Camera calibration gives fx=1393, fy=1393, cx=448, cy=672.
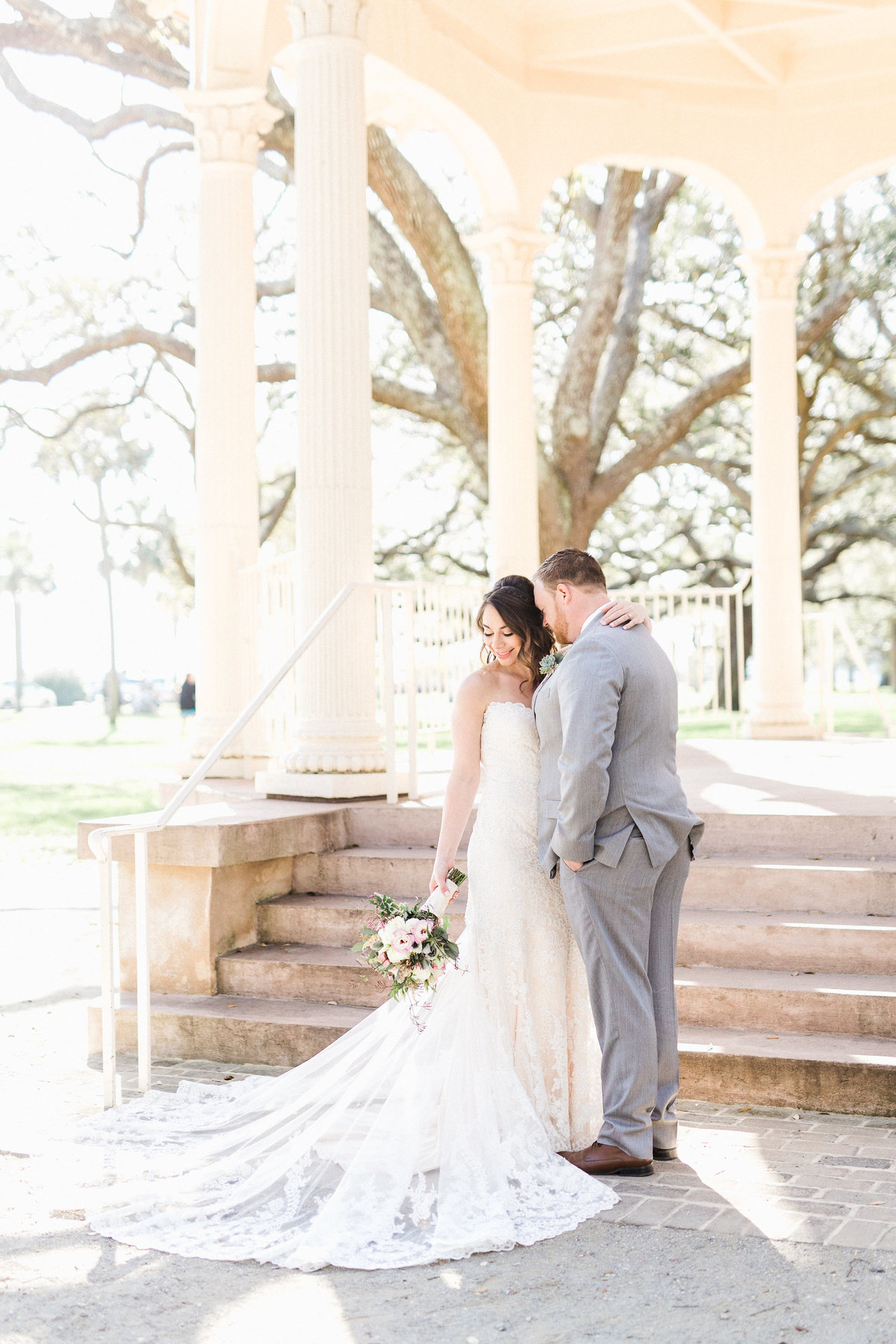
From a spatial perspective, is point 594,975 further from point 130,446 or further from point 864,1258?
point 130,446

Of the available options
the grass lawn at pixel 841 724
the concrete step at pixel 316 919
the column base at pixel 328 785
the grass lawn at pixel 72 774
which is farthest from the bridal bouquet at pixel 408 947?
the grass lawn at pixel 841 724

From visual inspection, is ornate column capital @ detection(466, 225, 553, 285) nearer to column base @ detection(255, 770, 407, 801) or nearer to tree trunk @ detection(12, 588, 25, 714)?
column base @ detection(255, 770, 407, 801)

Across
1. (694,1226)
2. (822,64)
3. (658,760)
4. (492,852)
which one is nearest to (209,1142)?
(492,852)

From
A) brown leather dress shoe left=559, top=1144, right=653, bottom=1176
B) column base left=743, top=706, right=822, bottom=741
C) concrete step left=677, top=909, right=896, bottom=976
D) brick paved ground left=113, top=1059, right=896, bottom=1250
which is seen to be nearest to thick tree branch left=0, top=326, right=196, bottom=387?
column base left=743, top=706, right=822, bottom=741

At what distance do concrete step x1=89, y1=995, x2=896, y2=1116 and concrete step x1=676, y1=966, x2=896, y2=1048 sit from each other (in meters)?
0.05

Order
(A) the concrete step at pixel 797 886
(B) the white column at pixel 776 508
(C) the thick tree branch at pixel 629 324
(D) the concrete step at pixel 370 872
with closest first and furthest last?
(A) the concrete step at pixel 797 886 < (D) the concrete step at pixel 370 872 < (B) the white column at pixel 776 508 < (C) the thick tree branch at pixel 629 324

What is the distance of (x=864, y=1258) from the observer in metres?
3.75

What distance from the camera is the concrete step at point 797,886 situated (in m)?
6.33

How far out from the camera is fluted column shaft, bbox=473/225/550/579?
1271 cm

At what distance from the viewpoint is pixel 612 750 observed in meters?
4.47

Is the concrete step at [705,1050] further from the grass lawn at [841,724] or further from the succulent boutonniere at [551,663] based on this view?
the grass lawn at [841,724]

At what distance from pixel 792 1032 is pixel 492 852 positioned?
5.51 feet

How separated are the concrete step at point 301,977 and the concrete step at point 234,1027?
0.16 ft

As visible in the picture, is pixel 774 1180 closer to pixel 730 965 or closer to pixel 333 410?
pixel 730 965
